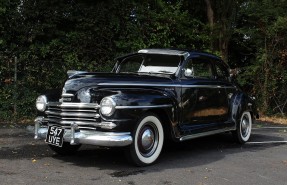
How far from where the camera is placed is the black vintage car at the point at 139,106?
5844 millimetres

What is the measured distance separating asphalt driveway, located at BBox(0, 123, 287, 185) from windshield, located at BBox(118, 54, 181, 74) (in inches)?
59.2

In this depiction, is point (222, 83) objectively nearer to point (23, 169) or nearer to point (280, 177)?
point (280, 177)

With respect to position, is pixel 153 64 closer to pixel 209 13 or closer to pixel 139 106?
pixel 139 106

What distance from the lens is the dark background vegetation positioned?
13.2m

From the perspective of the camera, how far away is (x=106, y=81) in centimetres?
609

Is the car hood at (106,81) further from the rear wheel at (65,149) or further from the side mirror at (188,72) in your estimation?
the rear wheel at (65,149)

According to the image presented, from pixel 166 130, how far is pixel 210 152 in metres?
1.34

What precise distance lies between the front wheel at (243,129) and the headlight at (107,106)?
3.67 m

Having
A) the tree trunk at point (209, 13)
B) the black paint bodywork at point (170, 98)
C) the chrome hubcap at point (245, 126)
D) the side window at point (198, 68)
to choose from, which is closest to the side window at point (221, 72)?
the black paint bodywork at point (170, 98)

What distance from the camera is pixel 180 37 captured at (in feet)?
52.7

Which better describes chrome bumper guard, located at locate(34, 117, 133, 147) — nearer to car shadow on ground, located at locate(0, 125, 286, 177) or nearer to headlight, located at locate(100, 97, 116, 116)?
headlight, located at locate(100, 97, 116, 116)

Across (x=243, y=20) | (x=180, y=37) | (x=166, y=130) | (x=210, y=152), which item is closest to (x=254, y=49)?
(x=243, y=20)

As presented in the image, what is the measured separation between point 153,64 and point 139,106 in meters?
1.64

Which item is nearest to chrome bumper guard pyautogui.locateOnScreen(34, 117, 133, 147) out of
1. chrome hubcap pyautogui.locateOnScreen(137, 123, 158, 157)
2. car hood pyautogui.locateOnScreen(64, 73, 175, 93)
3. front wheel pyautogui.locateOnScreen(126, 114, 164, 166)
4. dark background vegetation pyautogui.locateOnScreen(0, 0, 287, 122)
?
front wheel pyautogui.locateOnScreen(126, 114, 164, 166)
